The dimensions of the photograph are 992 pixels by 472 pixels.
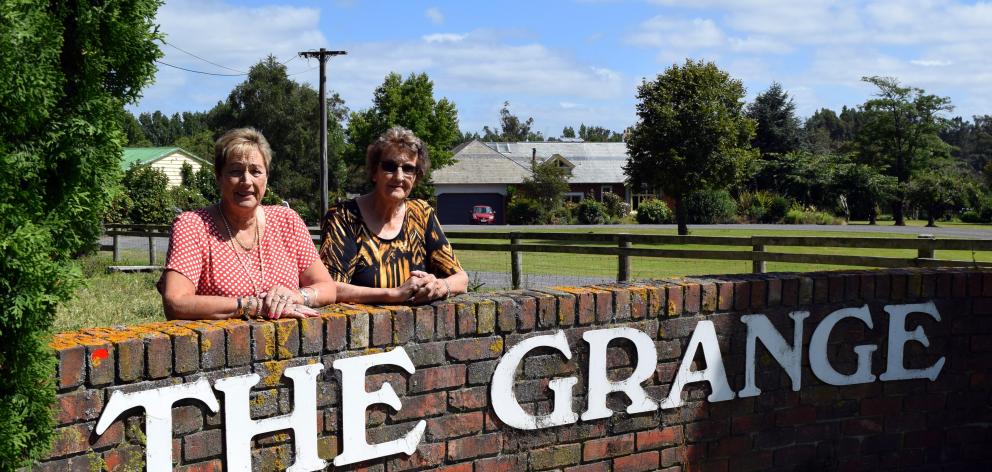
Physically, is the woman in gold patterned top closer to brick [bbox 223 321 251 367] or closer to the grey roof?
brick [bbox 223 321 251 367]

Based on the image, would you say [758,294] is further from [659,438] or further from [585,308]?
[585,308]

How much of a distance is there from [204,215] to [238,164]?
0.71 feet

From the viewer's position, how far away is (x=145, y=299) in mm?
12250

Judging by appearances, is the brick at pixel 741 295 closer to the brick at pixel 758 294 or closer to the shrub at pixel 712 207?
the brick at pixel 758 294

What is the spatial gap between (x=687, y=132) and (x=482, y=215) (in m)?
24.7

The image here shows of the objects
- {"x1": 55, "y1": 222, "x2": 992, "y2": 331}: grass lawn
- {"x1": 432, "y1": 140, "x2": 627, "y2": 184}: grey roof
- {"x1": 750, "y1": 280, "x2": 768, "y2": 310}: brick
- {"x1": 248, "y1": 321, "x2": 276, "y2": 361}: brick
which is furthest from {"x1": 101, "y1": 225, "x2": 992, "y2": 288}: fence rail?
{"x1": 432, "y1": 140, "x2": 627, "y2": 184}: grey roof

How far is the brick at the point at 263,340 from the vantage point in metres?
3.11

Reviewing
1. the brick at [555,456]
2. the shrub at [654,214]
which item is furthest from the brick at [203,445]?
the shrub at [654,214]

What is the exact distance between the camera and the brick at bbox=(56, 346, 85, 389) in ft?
8.91

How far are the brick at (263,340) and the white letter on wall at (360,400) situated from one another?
24cm

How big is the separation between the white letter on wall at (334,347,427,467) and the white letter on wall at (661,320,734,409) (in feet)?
4.01

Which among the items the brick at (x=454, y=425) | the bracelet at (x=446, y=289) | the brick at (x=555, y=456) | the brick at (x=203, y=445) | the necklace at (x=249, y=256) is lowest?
the brick at (x=555, y=456)

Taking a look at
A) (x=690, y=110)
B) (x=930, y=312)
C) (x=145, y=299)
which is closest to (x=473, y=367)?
(x=930, y=312)

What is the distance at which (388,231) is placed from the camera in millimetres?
4176
